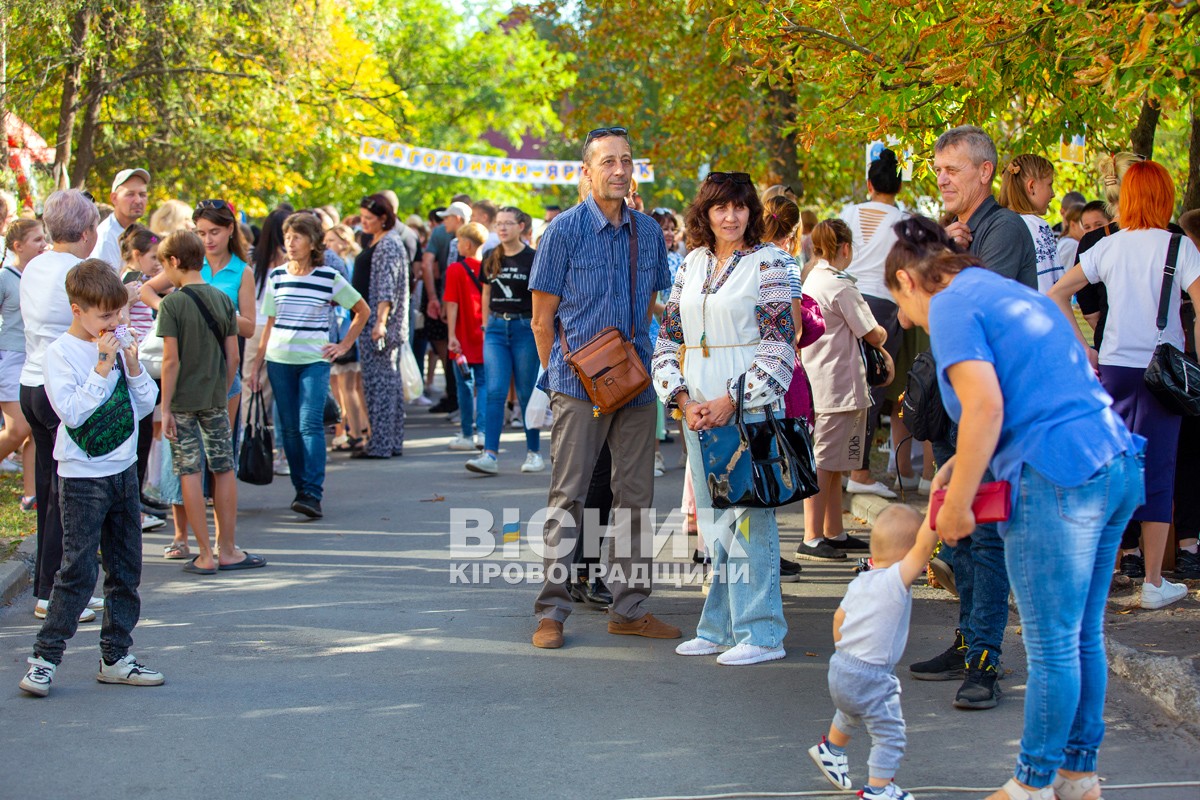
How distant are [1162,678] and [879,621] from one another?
174 centimetres

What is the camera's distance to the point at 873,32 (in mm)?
7852

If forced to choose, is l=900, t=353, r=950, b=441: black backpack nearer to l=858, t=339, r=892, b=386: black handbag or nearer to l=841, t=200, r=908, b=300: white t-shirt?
l=858, t=339, r=892, b=386: black handbag

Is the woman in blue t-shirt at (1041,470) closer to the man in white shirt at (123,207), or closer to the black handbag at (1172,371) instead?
the black handbag at (1172,371)

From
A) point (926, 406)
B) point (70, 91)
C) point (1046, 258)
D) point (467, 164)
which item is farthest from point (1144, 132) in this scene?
point (467, 164)

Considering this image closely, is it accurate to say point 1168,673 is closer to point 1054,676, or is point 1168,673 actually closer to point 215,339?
point 1054,676

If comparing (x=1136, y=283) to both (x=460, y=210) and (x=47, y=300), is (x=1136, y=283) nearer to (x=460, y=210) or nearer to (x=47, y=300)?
(x=47, y=300)

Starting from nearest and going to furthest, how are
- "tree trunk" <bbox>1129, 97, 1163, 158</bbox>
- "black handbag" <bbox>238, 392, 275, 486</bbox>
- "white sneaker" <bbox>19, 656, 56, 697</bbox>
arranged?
"white sneaker" <bbox>19, 656, 56, 697</bbox> → "tree trunk" <bbox>1129, 97, 1163, 158</bbox> → "black handbag" <bbox>238, 392, 275, 486</bbox>

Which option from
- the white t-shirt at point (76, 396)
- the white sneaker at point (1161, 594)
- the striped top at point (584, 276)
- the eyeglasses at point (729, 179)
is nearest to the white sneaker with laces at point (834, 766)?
the striped top at point (584, 276)

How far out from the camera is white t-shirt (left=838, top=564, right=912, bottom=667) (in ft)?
13.5

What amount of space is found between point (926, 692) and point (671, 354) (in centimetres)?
178

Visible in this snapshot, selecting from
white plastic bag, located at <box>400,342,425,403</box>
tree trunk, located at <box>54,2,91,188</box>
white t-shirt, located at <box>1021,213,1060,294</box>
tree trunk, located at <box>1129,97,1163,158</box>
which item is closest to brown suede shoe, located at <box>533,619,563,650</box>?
white t-shirt, located at <box>1021,213,1060,294</box>

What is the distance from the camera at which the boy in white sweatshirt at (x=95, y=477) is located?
5359mm

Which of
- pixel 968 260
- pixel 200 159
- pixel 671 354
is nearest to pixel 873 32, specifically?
pixel 671 354

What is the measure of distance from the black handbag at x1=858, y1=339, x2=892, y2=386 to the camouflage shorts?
150 inches
